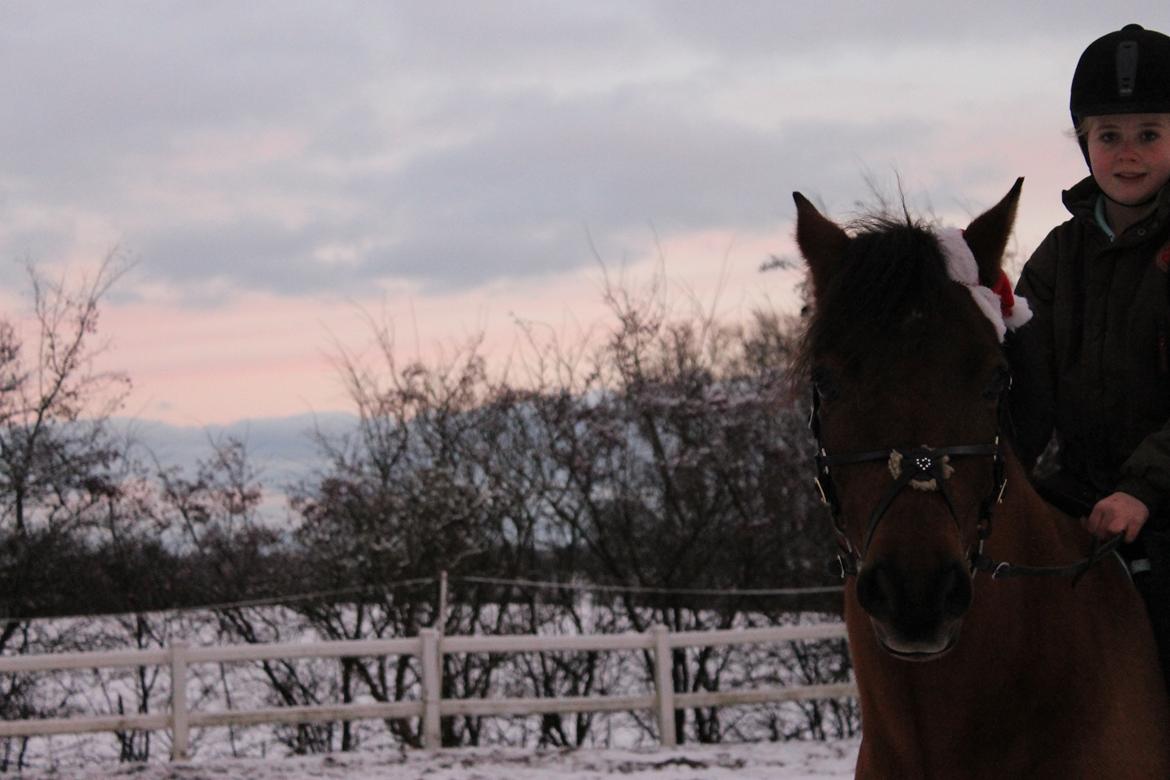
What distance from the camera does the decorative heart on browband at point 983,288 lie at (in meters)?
2.45

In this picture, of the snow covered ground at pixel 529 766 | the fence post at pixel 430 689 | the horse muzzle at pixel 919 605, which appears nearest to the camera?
the horse muzzle at pixel 919 605

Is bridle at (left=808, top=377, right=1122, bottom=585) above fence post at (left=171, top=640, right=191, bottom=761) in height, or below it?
above

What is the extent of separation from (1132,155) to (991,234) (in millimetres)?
394

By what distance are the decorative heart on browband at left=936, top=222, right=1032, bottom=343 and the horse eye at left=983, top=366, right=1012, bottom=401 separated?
11cm

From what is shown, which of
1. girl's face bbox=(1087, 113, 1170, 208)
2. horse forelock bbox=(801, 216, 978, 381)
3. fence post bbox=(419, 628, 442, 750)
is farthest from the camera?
fence post bbox=(419, 628, 442, 750)

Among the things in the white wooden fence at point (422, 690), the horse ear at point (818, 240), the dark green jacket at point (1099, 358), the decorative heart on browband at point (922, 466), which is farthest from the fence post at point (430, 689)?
the decorative heart on browband at point (922, 466)

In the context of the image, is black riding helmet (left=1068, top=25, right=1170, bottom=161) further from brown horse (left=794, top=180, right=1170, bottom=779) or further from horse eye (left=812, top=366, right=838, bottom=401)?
horse eye (left=812, top=366, right=838, bottom=401)

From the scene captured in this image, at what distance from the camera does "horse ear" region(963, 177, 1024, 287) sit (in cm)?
261

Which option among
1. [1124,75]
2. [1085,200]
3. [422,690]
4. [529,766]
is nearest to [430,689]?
[422,690]

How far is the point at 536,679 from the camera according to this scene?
14.8m

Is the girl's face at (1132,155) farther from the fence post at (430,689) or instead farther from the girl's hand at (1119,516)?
the fence post at (430,689)

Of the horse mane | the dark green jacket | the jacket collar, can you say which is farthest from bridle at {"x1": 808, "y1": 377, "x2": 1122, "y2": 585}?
the jacket collar

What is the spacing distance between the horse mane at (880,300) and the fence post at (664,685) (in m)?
8.77

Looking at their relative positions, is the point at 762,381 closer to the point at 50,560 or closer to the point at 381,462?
the point at 381,462
